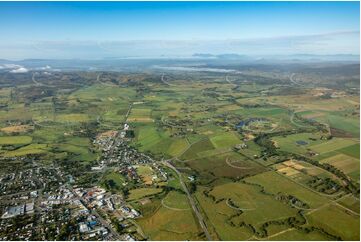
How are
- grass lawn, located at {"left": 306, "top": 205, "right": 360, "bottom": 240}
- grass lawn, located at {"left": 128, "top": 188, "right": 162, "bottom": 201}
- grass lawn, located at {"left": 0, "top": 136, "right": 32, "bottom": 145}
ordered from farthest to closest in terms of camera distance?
grass lawn, located at {"left": 0, "top": 136, "right": 32, "bottom": 145} → grass lawn, located at {"left": 128, "top": 188, "right": 162, "bottom": 201} → grass lawn, located at {"left": 306, "top": 205, "right": 360, "bottom": 240}

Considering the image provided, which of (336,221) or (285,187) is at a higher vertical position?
(336,221)

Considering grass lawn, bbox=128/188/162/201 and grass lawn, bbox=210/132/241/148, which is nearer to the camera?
grass lawn, bbox=128/188/162/201

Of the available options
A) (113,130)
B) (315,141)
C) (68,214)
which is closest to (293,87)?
(315,141)

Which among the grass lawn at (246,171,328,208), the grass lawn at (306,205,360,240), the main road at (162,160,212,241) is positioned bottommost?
the main road at (162,160,212,241)

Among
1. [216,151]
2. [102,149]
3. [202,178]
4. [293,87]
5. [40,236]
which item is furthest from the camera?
[293,87]

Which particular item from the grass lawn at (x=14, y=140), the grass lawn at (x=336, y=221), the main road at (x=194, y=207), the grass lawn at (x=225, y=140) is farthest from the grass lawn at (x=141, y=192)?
the grass lawn at (x=14, y=140)

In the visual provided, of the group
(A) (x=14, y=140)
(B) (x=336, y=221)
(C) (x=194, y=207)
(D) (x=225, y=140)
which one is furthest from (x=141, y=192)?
(A) (x=14, y=140)

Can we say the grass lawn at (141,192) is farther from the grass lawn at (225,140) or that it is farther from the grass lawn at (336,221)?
the grass lawn at (225,140)

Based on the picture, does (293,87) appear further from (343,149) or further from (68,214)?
(68,214)

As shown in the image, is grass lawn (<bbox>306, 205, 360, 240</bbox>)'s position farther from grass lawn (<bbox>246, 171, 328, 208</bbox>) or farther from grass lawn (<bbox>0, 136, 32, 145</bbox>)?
grass lawn (<bbox>0, 136, 32, 145</bbox>)

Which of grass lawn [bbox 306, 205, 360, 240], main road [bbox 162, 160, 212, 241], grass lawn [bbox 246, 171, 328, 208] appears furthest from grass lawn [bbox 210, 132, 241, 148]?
grass lawn [bbox 306, 205, 360, 240]

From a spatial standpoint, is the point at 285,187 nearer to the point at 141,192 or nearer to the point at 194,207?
the point at 194,207
